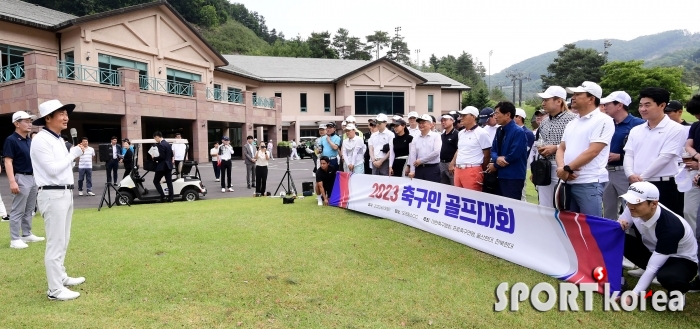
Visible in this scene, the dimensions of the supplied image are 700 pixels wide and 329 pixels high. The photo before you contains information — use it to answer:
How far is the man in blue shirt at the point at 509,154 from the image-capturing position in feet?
19.4

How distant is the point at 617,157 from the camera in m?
5.57

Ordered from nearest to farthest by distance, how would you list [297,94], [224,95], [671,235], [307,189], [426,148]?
[671,235] < [426,148] < [307,189] < [224,95] < [297,94]

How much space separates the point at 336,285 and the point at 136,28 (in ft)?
88.7

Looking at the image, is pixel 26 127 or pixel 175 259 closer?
pixel 175 259

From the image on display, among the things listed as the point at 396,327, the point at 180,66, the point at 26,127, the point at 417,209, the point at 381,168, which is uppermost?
the point at 180,66

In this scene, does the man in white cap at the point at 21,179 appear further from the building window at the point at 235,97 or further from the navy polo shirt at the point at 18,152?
the building window at the point at 235,97

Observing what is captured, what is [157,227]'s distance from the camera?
7.43 m

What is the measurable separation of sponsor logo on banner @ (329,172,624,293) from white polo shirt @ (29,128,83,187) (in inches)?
191

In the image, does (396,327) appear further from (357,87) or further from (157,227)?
(357,87)

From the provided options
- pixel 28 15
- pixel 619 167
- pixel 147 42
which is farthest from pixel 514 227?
pixel 28 15

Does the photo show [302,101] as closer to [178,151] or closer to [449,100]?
[449,100]

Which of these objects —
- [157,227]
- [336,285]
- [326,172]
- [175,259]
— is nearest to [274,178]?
[326,172]

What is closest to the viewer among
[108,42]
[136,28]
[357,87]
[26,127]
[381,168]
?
[26,127]

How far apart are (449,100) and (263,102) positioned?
23.6 metres
